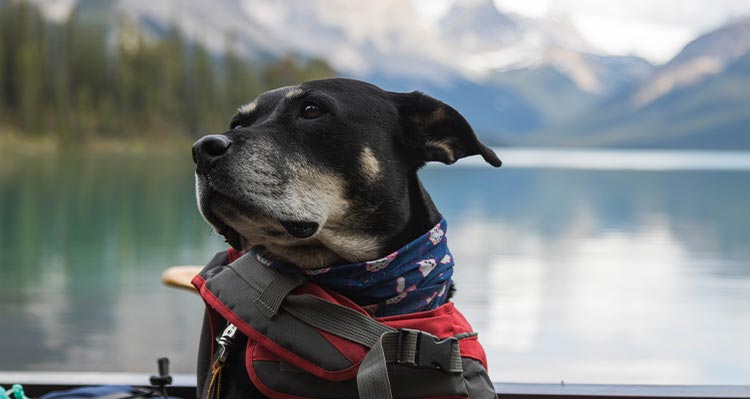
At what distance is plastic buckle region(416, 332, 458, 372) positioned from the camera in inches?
57.6

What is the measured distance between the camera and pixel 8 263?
8.15m

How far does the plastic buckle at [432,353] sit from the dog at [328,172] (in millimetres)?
119

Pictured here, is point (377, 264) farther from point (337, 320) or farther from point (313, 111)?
point (313, 111)

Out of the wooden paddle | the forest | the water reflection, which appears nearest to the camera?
the wooden paddle

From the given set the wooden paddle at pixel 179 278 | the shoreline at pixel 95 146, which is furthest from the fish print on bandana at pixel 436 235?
the shoreline at pixel 95 146

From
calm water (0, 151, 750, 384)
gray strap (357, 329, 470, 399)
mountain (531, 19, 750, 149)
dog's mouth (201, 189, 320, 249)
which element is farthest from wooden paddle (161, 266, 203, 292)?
mountain (531, 19, 750, 149)

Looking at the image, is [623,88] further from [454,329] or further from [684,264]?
[454,329]

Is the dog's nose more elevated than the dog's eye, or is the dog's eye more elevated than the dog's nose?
the dog's eye

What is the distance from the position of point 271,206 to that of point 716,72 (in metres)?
88.8

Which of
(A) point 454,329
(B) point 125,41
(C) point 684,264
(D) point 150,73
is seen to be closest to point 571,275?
(C) point 684,264

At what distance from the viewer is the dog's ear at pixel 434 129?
1.67 metres

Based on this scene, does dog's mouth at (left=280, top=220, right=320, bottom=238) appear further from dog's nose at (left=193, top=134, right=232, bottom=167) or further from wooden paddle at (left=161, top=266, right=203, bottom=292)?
wooden paddle at (left=161, top=266, right=203, bottom=292)

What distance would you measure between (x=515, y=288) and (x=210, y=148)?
561cm

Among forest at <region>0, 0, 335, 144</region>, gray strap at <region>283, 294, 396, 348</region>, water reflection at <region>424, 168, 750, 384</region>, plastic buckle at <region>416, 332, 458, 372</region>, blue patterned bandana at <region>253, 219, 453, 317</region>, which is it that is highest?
forest at <region>0, 0, 335, 144</region>
